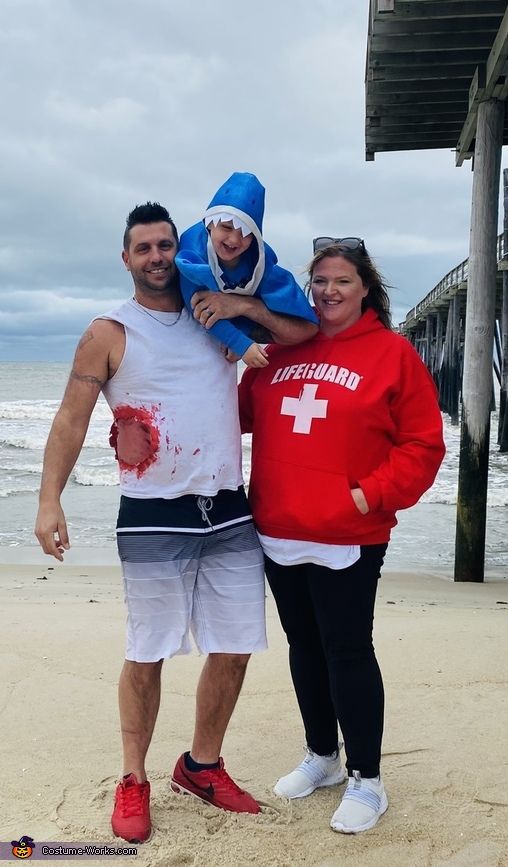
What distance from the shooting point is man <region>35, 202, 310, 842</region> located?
279cm

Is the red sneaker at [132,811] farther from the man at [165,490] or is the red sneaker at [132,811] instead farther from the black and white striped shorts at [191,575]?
the black and white striped shorts at [191,575]

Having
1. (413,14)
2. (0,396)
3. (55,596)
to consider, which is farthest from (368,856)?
(0,396)

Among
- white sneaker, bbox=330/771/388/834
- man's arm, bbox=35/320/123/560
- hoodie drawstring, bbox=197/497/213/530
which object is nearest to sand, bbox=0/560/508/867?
white sneaker, bbox=330/771/388/834

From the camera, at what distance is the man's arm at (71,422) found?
2.76m

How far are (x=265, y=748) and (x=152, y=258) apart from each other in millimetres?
2101

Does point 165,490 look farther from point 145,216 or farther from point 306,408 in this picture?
point 145,216

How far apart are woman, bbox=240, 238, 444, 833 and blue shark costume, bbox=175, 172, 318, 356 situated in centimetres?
15

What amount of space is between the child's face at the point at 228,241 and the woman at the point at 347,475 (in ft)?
1.00

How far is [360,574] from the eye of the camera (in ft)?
9.19

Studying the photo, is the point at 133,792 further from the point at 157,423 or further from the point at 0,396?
the point at 0,396

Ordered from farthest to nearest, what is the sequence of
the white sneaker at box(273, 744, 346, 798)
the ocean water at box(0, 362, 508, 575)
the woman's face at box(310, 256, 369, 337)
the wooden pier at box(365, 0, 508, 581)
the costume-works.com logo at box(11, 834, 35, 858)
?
the ocean water at box(0, 362, 508, 575) → the wooden pier at box(365, 0, 508, 581) → the white sneaker at box(273, 744, 346, 798) → the woman's face at box(310, 256, 369, 337) → the costume-works.com logo at box(11, 834, 35, 858)

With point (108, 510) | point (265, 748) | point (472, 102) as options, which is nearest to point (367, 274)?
point (265, 748)

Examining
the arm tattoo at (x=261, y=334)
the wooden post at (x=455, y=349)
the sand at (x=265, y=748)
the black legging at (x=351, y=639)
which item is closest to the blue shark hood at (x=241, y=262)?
the arm tattoo at (x=261, y=334)

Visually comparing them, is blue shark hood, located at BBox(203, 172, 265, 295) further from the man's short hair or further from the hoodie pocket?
the hoodie pocket
